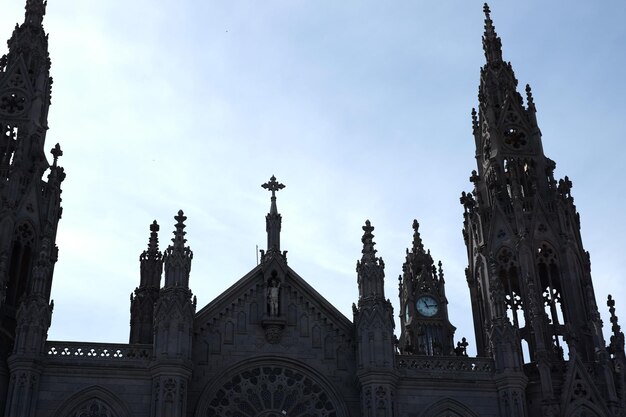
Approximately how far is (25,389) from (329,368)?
36.3 ft

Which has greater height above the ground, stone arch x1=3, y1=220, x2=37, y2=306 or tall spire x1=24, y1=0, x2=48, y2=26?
tall spire x1=24, y1=0, x2=48, y2=26

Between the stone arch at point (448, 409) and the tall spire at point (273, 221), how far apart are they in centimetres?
865

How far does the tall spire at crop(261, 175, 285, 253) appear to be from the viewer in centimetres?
3572

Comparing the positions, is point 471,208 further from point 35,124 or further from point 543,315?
point 35,124

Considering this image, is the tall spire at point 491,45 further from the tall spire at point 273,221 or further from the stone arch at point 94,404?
the stone arch at point 94,404

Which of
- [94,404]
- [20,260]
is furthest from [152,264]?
[94,404]

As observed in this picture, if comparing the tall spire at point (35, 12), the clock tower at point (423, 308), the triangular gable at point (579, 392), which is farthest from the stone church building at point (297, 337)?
the clock tower at point (423, 308)

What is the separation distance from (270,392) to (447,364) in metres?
6.99

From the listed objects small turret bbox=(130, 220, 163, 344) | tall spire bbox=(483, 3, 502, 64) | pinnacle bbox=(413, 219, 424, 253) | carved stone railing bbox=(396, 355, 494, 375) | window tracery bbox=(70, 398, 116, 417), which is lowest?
window tracery bbox=(70, 398, 116, 417)

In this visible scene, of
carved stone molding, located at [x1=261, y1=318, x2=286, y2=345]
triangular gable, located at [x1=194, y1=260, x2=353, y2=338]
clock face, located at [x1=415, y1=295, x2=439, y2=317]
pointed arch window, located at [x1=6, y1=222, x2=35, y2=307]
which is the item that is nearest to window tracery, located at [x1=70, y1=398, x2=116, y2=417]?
triangular gable, located at [x1=194, y1=260, x2=353, y2=338]

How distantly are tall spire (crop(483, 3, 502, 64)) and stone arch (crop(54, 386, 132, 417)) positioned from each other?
1087 inches

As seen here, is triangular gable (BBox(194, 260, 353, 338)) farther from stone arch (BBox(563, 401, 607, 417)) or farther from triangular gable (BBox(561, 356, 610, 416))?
stone arch (BBox(563, 401, 607, 417))

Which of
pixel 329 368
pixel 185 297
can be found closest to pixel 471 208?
pixel 329 368

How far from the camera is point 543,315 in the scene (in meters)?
36.8
